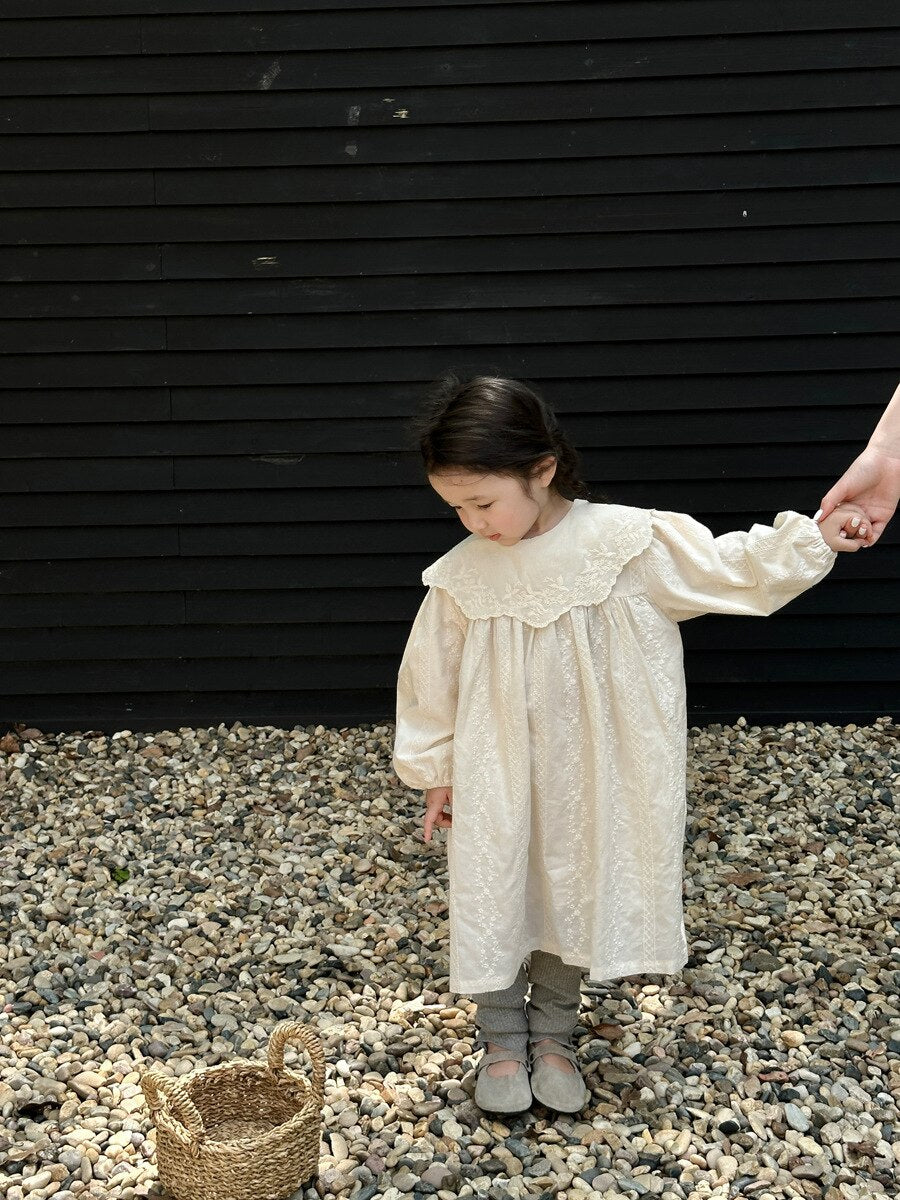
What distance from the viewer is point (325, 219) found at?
3.67 meters

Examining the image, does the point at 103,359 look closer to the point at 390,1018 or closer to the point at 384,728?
the point at 384,728

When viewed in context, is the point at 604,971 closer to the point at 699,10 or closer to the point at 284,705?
the point at 284,705

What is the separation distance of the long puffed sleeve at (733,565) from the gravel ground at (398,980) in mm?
920

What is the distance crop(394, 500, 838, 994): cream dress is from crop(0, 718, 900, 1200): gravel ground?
1.07 ft

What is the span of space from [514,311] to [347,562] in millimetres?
956

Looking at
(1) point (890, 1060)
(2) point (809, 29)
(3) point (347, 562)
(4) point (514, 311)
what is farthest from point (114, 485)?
(1) point (890, 1060)

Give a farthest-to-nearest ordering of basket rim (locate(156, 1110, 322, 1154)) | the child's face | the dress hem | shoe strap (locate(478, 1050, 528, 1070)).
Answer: shoe strap (locate(478, 1050, 528, 1070)) < the dress hem < the child's face < basket rim (locate(156, 1110, 322, 1154))

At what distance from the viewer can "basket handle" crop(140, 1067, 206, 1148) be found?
6.24ft

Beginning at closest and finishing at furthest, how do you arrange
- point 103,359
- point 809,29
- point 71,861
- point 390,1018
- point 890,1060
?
point 890,1060 → point 390,1018 → point 71,861 → point 809,29 → point 103,359

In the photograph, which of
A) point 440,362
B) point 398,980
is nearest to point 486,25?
point 440,362

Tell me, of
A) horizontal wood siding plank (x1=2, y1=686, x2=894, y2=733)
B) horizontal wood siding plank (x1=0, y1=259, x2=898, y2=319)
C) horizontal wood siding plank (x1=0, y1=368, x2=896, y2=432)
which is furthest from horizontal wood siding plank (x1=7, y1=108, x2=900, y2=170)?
horizontal wood siding plank (x1=2, y1=686, x2=894, y2=733)

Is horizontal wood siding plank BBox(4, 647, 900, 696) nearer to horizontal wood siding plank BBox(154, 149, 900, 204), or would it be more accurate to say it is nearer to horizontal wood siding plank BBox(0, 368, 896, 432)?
horizontal wood siding plank BBox(0, 368, 896, 432)

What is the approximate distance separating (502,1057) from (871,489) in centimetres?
→ 120

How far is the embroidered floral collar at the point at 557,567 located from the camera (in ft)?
6.79
